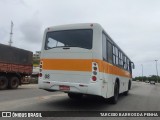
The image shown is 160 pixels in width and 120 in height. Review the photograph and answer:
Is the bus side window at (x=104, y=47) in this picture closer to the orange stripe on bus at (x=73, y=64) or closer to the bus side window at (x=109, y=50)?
the orange stripe on bus at (x=73, y=64)

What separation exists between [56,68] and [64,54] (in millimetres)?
620

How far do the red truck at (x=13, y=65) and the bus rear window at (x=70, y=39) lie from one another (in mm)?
10387

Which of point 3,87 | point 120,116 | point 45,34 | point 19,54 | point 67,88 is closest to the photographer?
point 120,116

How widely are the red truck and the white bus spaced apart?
10369 millimetres

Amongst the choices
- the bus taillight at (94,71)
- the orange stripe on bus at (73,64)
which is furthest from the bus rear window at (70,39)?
the bus taillight at (94,71)

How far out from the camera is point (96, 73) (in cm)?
894

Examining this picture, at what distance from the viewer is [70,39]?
9734 millimetres

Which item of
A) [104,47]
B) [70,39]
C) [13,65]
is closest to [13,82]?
→ [13,65]

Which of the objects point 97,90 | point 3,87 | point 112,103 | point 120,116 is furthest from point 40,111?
point 3,87

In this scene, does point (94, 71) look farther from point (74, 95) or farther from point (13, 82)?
point (13, 82)

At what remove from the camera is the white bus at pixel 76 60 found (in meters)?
9.01

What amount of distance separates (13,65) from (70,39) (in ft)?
40.3

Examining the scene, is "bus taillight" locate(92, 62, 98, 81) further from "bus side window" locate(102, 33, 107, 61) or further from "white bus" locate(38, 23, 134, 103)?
"bus side window" locate(102, 33, 107, 61)

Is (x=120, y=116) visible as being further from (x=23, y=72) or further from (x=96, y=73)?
(x=23, y=72)
